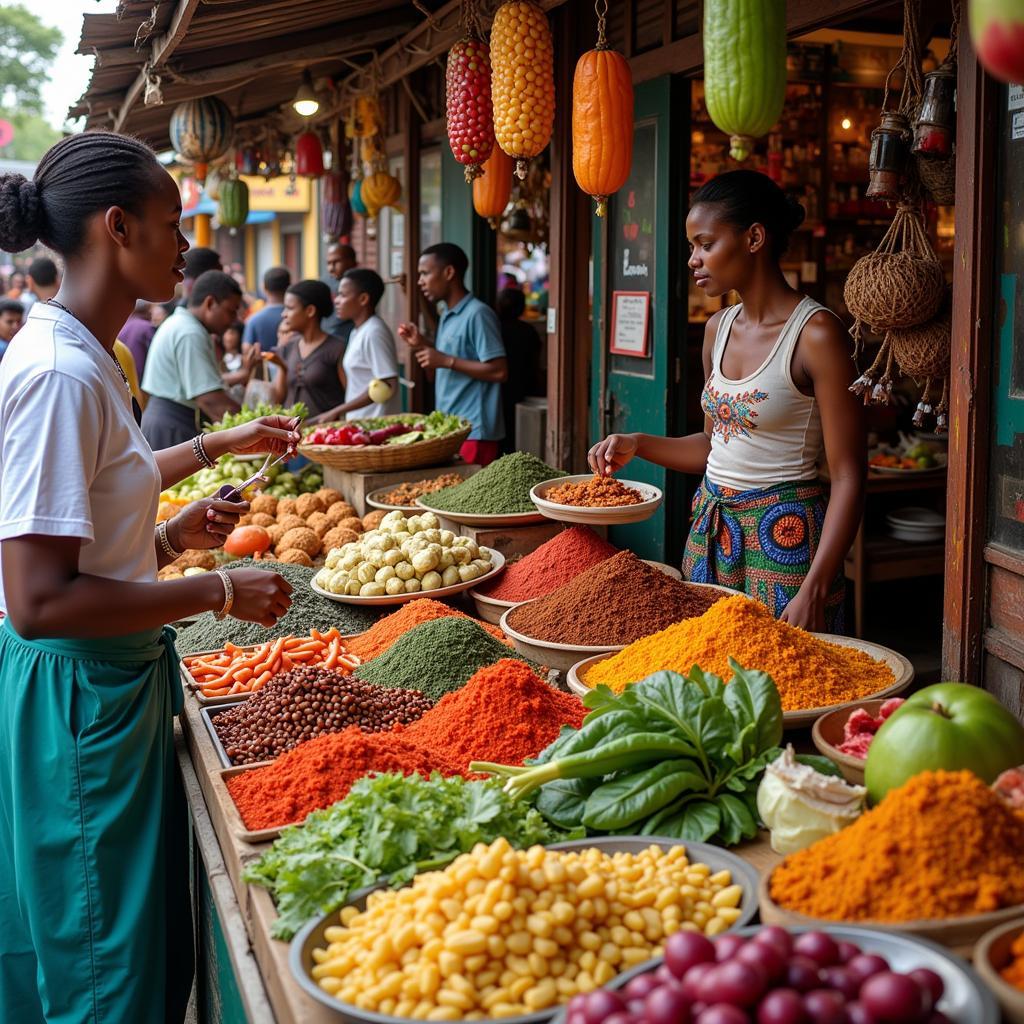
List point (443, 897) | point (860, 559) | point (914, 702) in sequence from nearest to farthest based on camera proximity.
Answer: point (443, 897) < point (914, 702) < point (860, 559)

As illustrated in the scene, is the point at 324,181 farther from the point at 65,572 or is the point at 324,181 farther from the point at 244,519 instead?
the point at 65,572

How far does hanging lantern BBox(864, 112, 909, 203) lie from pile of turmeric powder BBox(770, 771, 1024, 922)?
1777 millimetres

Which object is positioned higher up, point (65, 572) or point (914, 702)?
point (65, 572)

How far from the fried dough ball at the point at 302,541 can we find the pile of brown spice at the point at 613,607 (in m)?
1.60

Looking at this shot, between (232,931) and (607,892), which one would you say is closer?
(607,892)

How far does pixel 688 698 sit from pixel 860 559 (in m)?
3.91

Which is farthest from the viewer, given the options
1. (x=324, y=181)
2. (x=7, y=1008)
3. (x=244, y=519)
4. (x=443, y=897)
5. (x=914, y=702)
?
(x=324, y=181)

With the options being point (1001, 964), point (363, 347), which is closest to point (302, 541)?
point (363, 347)

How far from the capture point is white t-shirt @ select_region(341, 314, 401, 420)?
21.5 feet

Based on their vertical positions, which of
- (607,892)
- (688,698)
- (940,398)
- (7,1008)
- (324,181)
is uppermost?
(324,181)

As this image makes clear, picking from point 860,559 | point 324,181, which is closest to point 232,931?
point 860,559

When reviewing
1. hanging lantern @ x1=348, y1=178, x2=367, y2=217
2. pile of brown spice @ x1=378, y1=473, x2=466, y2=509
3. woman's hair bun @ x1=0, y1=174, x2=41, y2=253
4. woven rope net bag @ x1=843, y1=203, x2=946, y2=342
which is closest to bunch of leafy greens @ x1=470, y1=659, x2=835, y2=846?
woven rope net bag @ x1=843, y1=203, x2=946, y2=342

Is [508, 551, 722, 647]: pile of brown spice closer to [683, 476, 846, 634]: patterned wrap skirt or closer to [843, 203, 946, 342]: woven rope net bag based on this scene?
[683, 476, 846, 634]: patterned wrap skirt

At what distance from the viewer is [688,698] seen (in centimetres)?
200
